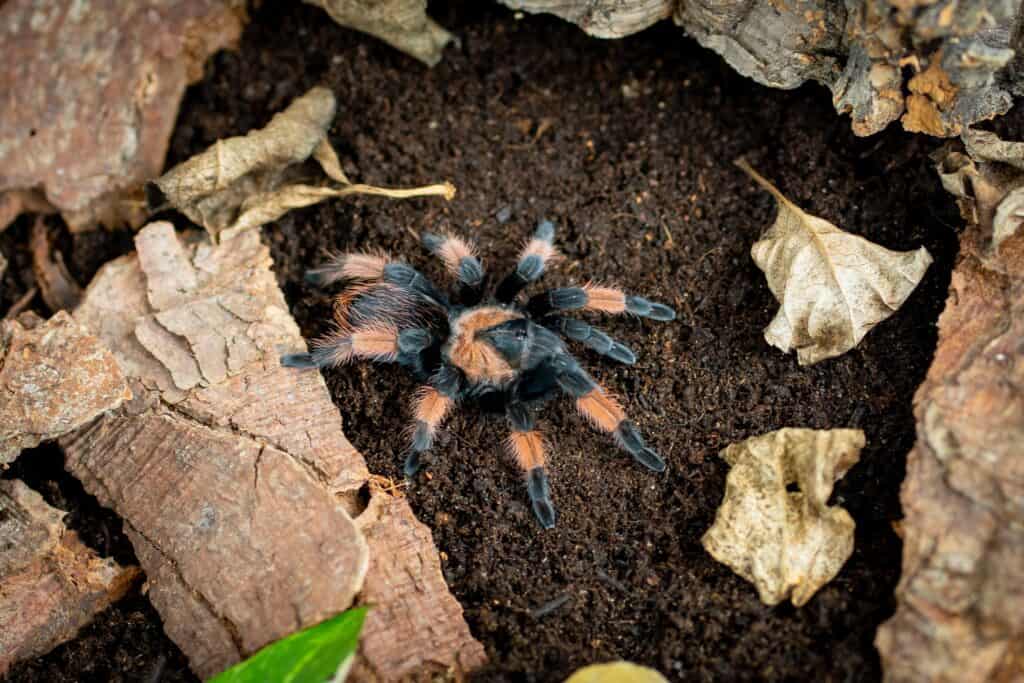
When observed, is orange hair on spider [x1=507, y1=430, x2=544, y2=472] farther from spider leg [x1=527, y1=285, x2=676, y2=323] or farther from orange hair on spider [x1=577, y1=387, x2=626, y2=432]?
spider leg [x1=527, y1=285, x2=676, y2=323]

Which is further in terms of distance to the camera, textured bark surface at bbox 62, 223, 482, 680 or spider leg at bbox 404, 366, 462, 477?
spider leg at bbox 404, 366, 462, 477

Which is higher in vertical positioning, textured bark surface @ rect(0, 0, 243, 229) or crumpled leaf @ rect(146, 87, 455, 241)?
textured bark surface @ rect(0, 0, 243, 229)

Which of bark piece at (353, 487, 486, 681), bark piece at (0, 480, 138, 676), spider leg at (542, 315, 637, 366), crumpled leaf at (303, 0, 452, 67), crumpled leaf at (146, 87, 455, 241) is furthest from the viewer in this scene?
crumpled leaf at (303, 0, 452, 67)

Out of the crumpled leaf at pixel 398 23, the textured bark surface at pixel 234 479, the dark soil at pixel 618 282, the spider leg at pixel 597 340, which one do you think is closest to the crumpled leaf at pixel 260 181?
the dark soil at pixel 618 282

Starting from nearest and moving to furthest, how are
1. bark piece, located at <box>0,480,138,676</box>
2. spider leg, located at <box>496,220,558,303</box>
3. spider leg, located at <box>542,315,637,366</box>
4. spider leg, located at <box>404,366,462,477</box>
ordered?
bark piece, located at <box>0,480,138,676</box> < spider leg, located at <box>404,366,462,477</box> < spider leg, located at <box>542,315,637,366</box> < spider leg, located at <box>496,220,558,303</box>

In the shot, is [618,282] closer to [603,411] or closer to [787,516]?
[603,411]

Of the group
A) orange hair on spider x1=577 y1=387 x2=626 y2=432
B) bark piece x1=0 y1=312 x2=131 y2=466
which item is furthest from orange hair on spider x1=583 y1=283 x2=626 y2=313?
bark piece x1=0 y1=312 x2=131 y2=466
